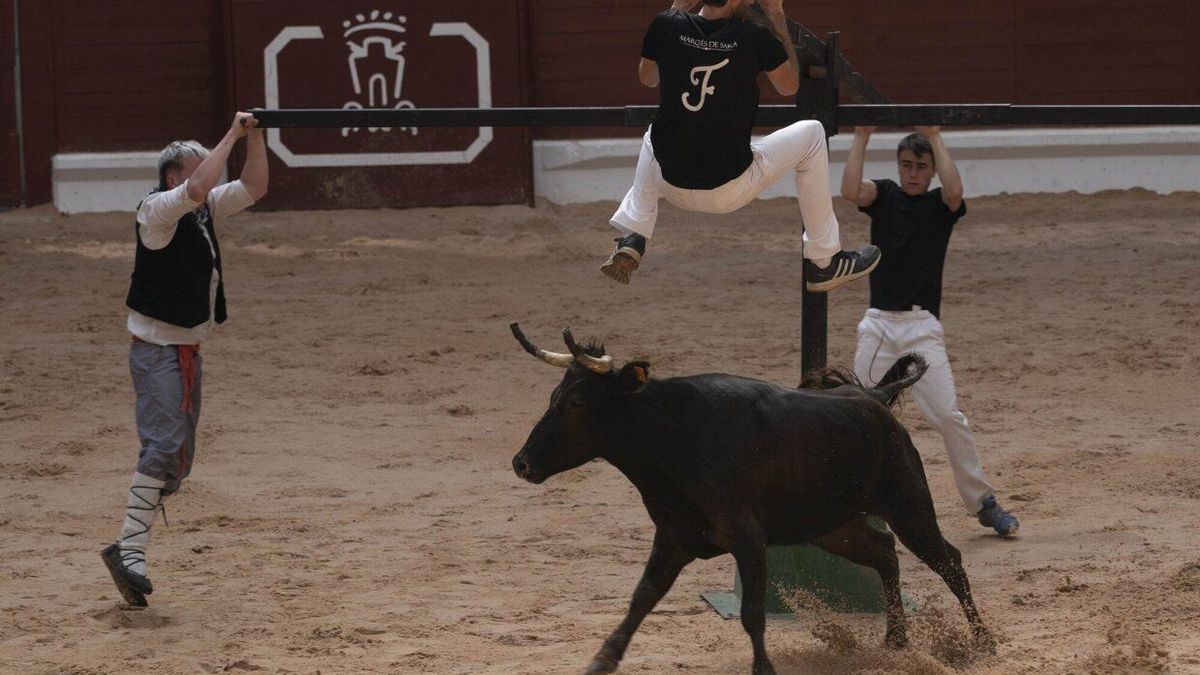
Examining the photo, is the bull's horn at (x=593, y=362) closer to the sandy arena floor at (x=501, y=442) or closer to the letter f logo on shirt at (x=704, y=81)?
the letter f logo on shirt at (x=704, y=81)

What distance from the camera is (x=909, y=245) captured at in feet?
23.9

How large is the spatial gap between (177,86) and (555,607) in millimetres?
9520

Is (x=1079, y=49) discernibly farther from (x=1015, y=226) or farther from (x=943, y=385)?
(x=943, y=385)

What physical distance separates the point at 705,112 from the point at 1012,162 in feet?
33.2

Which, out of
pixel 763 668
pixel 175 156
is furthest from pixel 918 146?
pixel 175 156

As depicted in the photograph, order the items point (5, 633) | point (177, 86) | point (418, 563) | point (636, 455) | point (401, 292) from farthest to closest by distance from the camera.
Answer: point (177, 86), point (401, 292), point (418, 563), point (5, 633), point (636, 455)

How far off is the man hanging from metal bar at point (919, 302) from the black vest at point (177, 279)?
271 centimetres

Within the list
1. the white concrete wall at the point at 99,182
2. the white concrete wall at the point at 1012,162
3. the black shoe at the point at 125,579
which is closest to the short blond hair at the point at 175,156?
the black shoe at the point at 125,579

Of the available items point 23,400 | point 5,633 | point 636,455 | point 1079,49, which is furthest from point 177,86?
point 636,455

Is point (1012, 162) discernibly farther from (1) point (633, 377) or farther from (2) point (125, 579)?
(2) point (125, 579)

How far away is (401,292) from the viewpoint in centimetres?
1229

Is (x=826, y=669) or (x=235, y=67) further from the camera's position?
(x=235, y=67)

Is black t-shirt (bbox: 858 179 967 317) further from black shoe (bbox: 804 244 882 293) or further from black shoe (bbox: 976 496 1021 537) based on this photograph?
black shoe (bbox: 804 244 882 293)

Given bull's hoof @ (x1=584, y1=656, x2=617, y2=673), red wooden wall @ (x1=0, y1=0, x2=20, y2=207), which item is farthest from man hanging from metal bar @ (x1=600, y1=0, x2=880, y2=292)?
red wooden wall @ (x1=0, y1=0, x2=20, y2=207)
